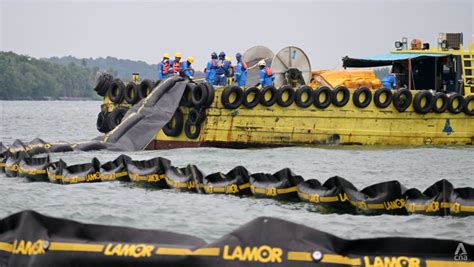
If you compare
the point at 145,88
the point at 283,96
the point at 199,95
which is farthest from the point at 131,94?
the point at 283,96

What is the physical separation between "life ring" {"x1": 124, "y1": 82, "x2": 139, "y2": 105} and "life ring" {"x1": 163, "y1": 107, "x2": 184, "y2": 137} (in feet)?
4.87

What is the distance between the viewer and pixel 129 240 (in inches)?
260

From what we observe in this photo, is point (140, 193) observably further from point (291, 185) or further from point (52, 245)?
point (52, 245)

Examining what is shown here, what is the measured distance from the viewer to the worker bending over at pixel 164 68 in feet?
81.5

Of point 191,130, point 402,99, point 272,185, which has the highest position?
point 402,99

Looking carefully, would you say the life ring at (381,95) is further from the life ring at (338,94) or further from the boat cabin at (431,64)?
the boat cabin at (431,64)

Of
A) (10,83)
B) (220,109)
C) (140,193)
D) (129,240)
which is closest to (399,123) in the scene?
(220,109)

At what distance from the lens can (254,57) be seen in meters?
27.0

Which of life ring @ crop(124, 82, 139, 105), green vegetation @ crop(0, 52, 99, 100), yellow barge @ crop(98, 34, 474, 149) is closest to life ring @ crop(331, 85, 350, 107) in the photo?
yellow barge @ crop(98, 34, 474, 149)

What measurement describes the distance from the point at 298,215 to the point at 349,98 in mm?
10492

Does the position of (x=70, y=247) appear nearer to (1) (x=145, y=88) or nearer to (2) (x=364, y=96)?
(1) (x=145, y=88)

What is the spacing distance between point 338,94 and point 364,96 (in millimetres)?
670

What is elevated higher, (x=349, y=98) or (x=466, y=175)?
(x=349, y=98)

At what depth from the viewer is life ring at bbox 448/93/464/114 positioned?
76.8 ft
